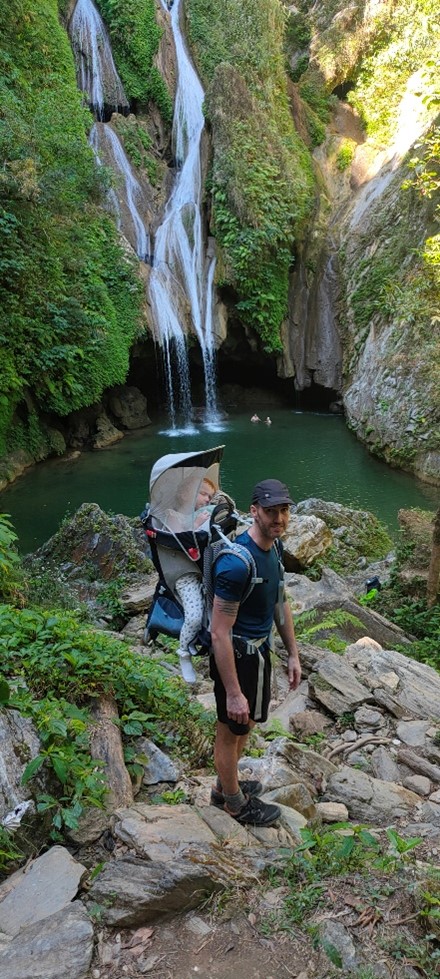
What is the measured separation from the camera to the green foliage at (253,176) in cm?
1762

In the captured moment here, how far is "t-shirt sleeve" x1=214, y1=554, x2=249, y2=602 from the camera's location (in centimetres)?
243

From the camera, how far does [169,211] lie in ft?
61.0

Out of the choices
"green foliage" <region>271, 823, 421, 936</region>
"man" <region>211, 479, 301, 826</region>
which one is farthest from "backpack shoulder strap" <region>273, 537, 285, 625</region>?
"green foliage" <region>271, 823, 421, 936</region>

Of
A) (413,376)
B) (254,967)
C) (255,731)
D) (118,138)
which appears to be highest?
(118,138)

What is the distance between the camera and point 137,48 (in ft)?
62.2

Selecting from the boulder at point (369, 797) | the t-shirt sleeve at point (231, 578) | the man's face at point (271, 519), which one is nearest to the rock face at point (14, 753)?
the t-shirt sleeve at point (231, 578)

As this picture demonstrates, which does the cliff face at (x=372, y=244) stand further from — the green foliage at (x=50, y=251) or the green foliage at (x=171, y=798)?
the green foliage at (x=171, y=798)

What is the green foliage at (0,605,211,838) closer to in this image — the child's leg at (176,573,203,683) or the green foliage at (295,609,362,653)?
the child's leg at (176,573,203,683)

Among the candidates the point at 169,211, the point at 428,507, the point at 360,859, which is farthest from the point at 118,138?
the point at 360,859

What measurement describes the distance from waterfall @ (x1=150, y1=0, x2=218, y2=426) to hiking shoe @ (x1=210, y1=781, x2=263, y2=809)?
1523cm

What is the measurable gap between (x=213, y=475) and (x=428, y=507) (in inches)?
378

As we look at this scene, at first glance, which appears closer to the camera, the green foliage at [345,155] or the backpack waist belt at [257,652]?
the backpack waist belt at [257,652]

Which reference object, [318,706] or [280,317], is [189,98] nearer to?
[280,317]

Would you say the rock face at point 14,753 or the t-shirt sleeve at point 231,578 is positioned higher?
the t-shirt sleeve at point 231,578
